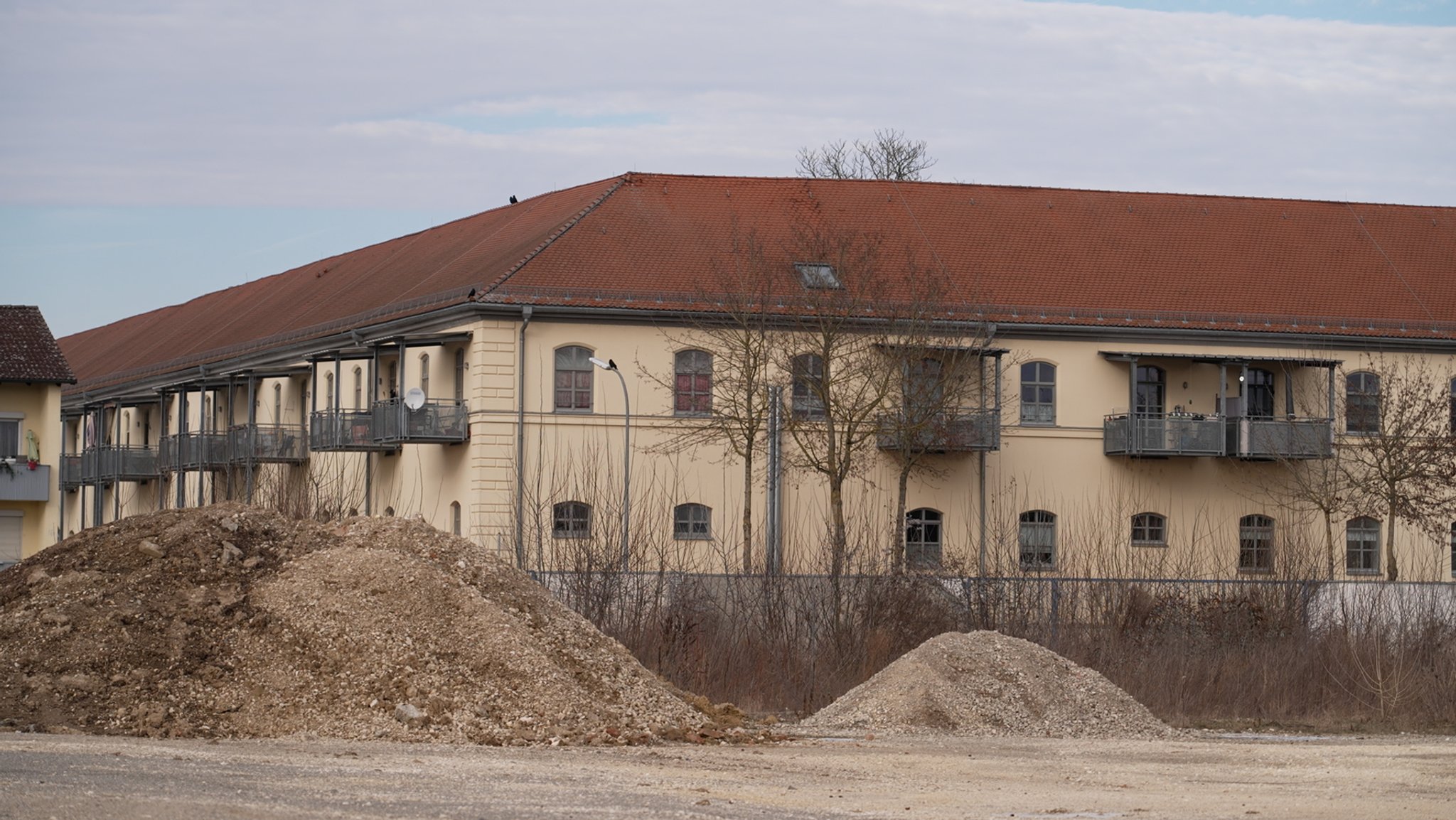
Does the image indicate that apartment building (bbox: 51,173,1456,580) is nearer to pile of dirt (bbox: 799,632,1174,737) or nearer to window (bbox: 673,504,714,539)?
window (bbox: 673,504,714,539)

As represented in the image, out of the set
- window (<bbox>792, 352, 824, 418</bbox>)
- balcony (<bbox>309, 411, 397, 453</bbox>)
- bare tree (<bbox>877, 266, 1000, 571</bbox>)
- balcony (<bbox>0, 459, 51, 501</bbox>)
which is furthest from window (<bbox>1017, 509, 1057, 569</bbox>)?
balcony (<bbox>0, 459, 51, 501</bbox>)

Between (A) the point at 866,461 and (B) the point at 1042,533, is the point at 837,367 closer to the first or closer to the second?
(A) the point at 866,461

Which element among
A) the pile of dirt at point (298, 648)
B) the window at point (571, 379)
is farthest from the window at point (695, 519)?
the pile of dirt at point (298, 648)

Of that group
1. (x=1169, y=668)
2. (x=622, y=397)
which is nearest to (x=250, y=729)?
(x=1169, y=668)

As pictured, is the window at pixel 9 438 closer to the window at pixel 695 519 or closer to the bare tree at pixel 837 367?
the window at pixel 695 519

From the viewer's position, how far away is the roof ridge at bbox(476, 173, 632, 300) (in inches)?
1863

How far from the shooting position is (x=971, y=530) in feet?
162

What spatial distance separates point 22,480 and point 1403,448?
38.2m

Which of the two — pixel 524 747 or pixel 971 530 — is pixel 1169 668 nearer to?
pixel 524 747

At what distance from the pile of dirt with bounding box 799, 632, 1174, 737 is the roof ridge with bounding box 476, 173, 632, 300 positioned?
79.8 feet

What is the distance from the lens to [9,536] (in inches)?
2347

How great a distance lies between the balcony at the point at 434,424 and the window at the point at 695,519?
5392 millimetres

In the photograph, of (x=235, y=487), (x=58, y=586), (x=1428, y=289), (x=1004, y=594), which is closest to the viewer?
(x=58, y=586)

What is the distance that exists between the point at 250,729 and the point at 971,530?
31987 millimetres
